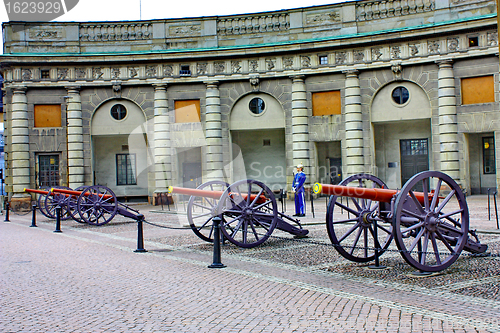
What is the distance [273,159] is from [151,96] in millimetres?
7334

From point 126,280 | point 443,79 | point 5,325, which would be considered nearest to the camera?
point 5,325

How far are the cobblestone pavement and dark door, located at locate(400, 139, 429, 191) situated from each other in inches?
591

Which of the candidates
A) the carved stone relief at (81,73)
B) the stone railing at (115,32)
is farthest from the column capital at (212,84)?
the carved stone relief at (81,73)

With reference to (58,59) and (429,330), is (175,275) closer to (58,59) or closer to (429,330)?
(429,330)

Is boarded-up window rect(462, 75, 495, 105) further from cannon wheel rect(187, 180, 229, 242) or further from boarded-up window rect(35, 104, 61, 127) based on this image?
boarded-up window rect(35, 104, 61, 127)

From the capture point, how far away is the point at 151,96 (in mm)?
27281

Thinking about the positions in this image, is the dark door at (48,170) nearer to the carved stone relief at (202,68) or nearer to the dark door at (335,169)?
the carved stone relief at (202,68)

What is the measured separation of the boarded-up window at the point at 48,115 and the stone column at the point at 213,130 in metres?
7.70

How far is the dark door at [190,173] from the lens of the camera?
93.9 ft

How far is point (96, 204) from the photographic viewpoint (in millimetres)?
17125

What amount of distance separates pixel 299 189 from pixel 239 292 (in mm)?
9893

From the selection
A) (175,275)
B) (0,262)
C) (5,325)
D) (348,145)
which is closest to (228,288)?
(175,275)

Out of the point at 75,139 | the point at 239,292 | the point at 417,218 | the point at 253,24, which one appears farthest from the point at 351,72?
the point at 239,292

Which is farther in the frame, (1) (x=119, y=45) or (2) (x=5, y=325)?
(1) (x=119, y=45)
